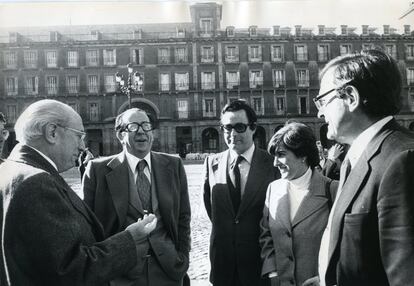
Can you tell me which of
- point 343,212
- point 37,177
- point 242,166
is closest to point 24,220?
→ point 37,177

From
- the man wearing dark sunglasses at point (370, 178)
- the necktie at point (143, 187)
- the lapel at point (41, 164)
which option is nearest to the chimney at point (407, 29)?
the necktie at point (143, 187)

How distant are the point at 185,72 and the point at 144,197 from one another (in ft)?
115

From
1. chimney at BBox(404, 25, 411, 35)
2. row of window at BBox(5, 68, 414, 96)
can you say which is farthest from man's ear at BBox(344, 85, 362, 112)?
chimney at BBox(404, 25, 411, 35)

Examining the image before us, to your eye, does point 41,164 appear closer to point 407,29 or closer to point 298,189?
point 298,189

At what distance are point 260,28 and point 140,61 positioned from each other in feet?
39.6

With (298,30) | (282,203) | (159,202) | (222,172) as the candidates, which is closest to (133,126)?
(159,202)

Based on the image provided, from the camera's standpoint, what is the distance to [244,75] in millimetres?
37906

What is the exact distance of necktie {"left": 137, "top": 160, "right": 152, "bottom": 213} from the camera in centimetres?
312

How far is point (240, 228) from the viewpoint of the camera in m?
3.14

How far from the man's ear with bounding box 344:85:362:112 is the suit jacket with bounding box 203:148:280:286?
1598mm

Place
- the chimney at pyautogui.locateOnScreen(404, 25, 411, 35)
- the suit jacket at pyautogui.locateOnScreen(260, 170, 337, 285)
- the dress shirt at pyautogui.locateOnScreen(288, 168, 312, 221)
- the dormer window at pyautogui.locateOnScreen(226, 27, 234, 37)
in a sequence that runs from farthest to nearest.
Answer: the dormer window at pyautogui.locateOnScreen(226, 27, 234, 37), the chimney at pyautogui.locateOnScreen(404, 25, 411, 35), the dress shirt at pyautogui.locateOnScreen(288, 168, 312, 221), the suit jacket at pyautogui.locateOnScreen(260, 170, 337, 285)

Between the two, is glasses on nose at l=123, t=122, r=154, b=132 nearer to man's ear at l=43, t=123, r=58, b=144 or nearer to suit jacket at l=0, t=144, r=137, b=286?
man's ear at l=43, t=123, r=58, b=144

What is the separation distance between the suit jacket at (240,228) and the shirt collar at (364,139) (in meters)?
1.51

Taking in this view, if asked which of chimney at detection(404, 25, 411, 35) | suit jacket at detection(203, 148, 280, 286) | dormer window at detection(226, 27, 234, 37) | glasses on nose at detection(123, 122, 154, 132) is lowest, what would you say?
suit jacket at detection(203, 148, 280, 286)
